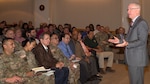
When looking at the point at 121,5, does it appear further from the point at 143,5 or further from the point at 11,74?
the point at 11,74

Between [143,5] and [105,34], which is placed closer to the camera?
[105,34]

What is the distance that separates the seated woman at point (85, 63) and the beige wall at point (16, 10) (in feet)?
18.1

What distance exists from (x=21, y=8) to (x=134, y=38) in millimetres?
8494

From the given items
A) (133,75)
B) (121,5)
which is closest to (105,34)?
(121,5)

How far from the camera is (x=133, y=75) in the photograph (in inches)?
128

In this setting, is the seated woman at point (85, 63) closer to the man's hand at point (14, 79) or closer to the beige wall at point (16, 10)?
the man's hand at point (14, 79)

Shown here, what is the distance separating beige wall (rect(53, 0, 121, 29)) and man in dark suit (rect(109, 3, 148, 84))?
18.2 ft

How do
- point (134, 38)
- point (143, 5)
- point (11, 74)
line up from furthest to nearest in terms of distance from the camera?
1. point (143, 5)
2. point (11, 74)
3. point (134, 38)

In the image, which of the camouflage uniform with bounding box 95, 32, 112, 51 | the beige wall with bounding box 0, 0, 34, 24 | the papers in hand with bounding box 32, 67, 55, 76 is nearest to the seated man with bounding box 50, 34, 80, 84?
the papers in hand with bounding box 32, 67, 55, 76

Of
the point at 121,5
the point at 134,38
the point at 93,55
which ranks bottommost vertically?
the point at 93,55

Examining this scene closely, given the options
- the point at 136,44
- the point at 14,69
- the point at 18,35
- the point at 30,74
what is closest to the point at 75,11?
the point at 18,35

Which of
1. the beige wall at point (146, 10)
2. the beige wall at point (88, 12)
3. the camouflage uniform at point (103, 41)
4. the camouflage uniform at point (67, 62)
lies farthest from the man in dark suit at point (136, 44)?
the beige wall at point (88, 12)

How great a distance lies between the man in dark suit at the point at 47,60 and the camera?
4125mm

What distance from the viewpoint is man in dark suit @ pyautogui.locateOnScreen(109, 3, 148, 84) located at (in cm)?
308
